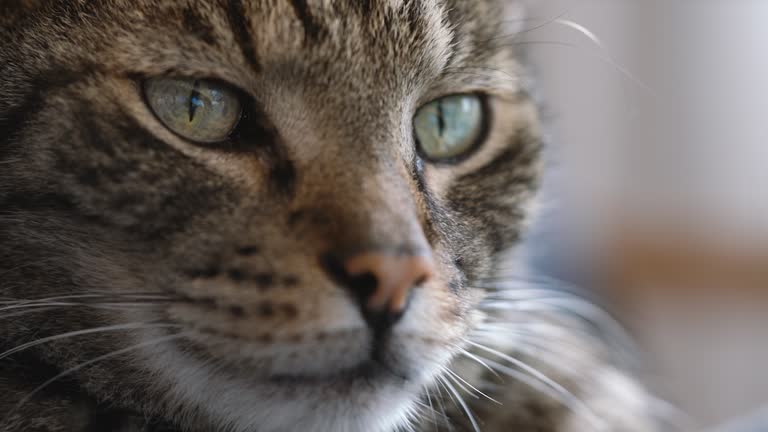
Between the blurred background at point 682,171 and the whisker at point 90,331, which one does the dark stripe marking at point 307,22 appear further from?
the blurred background at point 682,171

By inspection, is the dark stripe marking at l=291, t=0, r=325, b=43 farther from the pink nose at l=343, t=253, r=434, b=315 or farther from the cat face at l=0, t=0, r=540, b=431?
the pink nose at l=343, t=253, r=434, b=315

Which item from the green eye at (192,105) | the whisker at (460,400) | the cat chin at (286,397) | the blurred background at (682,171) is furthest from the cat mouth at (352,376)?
the blurred background at (682,171)

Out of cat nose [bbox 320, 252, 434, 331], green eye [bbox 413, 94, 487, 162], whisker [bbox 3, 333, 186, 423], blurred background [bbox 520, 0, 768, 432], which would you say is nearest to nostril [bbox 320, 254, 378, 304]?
cat nose [bbox 320, 252, 434, 331]

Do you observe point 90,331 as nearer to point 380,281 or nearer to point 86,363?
point 86,363

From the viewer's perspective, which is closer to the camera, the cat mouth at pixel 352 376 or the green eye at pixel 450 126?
the cat mouth at pixel 352 376

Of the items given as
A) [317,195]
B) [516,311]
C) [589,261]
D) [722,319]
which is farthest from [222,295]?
[722,319]

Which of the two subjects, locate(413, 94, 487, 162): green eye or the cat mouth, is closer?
the cat mouth
